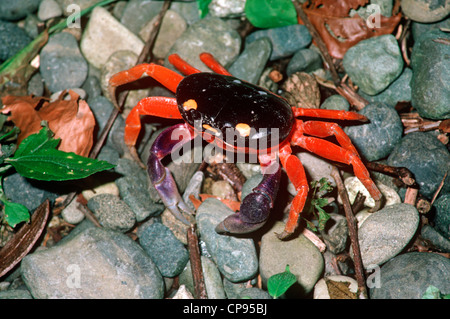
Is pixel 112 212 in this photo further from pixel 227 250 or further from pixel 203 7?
pixel 203 7

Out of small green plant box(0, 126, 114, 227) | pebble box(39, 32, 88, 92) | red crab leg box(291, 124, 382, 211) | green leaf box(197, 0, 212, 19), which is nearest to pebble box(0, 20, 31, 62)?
pebble box(39, 32, 88, 92)

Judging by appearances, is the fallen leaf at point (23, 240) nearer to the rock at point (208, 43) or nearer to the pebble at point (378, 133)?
the rock at point (208, 43)

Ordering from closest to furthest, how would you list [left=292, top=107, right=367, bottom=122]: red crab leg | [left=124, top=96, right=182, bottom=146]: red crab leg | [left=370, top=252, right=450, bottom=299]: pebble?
[left=370, top=252, right=450, bottom=299]: pebble < [left=292, top=107, right=367, bottom=122]: red crab leg < [left=124, top=96, right=182, bottom=146]: red crab leg

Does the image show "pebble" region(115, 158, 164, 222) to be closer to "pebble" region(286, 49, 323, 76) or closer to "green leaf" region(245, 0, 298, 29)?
"pebble" region(286, 49, 323, 76)

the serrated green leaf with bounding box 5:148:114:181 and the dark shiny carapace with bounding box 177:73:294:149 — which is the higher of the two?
the dark shiny carapace with bounding box 177:73:294:149

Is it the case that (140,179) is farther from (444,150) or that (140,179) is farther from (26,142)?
(444,150)

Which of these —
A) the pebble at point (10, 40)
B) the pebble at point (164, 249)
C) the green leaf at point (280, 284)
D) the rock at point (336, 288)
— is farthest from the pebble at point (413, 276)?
the pebble at point (10, 40)
